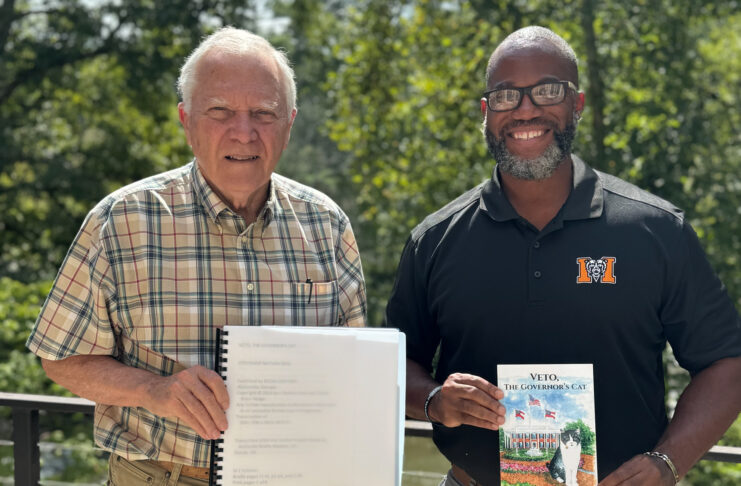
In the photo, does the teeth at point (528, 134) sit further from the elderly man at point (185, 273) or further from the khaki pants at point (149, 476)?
the khaki pants at point (149, 476)

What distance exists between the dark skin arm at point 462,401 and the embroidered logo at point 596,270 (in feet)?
1.45

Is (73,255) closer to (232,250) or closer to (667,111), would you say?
(232,250)

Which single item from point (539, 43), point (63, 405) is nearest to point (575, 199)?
point (539, 43)

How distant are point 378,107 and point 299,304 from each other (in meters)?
6.66

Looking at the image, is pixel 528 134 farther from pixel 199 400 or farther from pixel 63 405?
pixel 63 405

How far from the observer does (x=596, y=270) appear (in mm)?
2318

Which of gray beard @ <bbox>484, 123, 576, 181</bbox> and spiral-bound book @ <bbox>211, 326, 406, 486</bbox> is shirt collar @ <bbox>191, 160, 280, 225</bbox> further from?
gray beard @ <bbox>484, 123, 576, 181</bbox>

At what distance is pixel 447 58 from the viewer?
8227 millimetres

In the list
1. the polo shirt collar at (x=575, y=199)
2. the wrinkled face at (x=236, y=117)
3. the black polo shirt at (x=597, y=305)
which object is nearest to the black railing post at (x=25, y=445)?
the wrinkled face at (x=236, y=117)

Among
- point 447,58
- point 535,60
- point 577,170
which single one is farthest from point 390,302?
point 447,58

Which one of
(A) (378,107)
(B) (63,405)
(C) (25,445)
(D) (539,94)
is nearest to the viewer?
(D) (539,94)

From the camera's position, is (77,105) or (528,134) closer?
(528,134)

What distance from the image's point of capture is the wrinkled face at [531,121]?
2.46 meters

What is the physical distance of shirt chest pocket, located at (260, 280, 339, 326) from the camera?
2.37m
